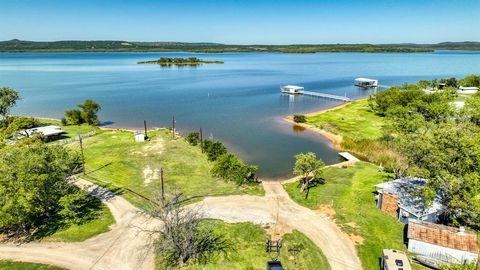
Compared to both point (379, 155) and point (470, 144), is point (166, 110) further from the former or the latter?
point (470, 144)

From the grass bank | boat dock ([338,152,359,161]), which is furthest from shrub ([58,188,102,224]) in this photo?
boat dock ([338,152,359,161])

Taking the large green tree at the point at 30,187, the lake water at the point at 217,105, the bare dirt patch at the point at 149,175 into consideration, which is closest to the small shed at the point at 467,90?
the lake water at the point at 217,105

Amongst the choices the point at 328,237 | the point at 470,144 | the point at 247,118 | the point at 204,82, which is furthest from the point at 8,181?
the point at 204,82

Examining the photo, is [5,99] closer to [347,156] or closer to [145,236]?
[145,236]

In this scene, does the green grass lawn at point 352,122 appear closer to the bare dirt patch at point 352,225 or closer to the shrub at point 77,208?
the bare dirt patch at point 352,225

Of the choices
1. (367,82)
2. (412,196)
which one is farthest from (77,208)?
(367,82)

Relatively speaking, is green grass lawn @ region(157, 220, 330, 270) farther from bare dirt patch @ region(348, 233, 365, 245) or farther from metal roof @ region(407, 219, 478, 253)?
metal roof @ region(407, 219, 478, 253)
